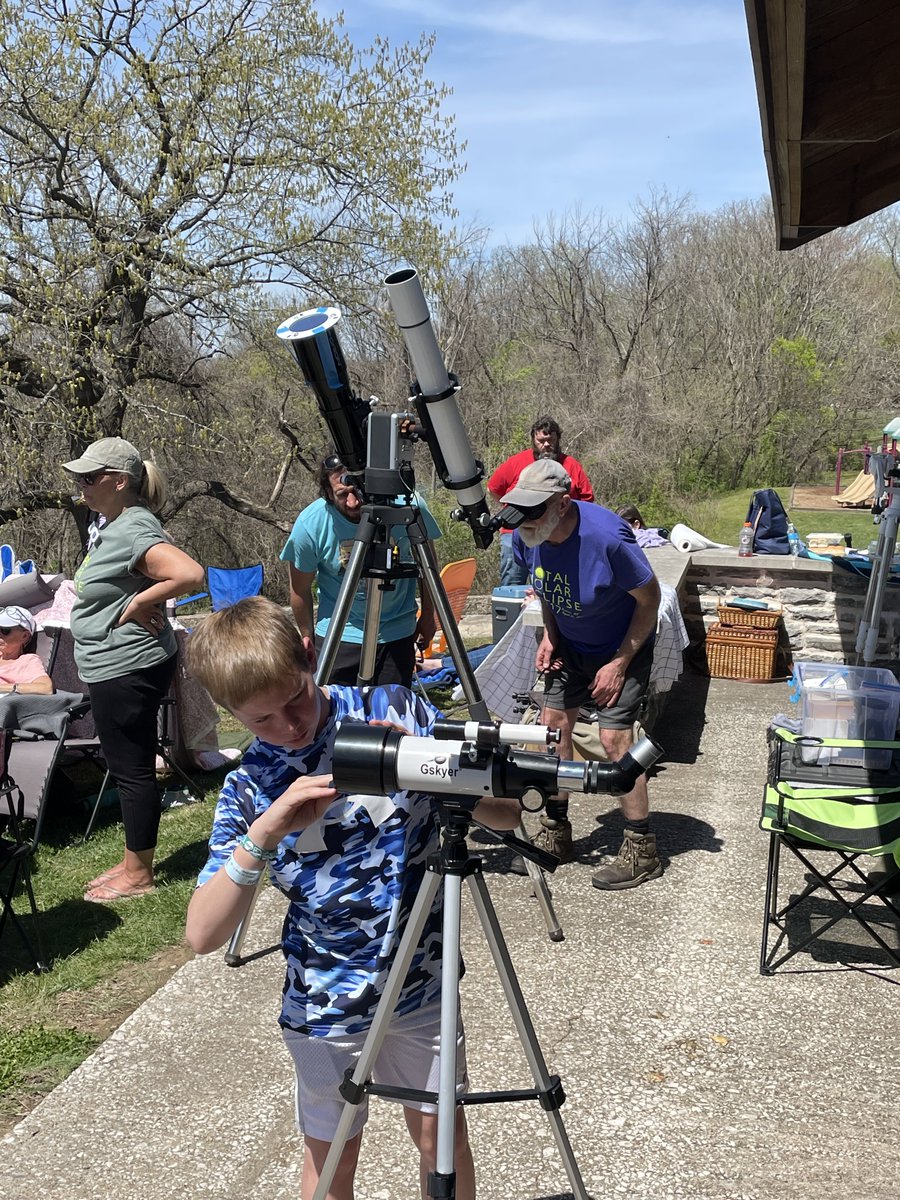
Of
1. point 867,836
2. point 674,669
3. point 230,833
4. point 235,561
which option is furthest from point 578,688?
point 235,561

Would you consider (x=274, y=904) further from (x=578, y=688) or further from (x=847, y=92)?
(x=847, y=92)

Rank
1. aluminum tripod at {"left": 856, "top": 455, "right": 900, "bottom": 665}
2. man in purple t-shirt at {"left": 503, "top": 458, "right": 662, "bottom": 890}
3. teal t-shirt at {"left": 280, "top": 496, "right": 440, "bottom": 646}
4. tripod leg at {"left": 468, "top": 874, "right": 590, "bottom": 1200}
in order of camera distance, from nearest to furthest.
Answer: tripod leg at {"left": 468, "top": 874, "right": 590, "bottom": 1200} → man in purple t-shirt at {"left": 503, "top": 458, "right": 662, "bottom": 890} → teal t-shirt at {"left": 280, "top": 496, "right": 440, "bottom": 646} → aluminum tripod at {"left": 856, "top": 455, "right": 900, "bottom": 665}

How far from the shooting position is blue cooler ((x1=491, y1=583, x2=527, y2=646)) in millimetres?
7070

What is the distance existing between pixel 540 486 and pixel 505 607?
3.61 m

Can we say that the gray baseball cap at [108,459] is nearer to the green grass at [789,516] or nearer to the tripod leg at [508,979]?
the tripod leg at [508,979]

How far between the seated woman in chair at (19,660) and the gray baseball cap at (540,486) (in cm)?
260

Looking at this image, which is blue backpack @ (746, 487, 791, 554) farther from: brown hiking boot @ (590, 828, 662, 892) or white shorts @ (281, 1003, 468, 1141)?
white shorts @ (281, 1003, 468, 1141)

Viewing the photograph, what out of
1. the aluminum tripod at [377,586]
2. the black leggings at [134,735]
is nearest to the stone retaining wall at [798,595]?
the aluminum tripod at [377,586]

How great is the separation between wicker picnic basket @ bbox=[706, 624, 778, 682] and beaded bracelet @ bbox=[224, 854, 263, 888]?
629 centimetres

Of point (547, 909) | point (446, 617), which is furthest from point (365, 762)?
point (547, 909)

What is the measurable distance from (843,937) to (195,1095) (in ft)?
7.42

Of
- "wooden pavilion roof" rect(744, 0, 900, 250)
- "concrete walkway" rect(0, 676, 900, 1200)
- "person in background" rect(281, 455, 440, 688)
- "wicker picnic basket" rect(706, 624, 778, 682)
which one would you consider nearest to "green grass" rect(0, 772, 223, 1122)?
"concrete walkway" rect(0, 676, 900, 1200)

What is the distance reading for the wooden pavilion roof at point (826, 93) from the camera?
6.77ft

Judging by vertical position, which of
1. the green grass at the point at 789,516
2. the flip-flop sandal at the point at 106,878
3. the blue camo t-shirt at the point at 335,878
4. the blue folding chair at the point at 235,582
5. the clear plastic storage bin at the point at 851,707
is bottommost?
the flip-flop sandal at the point at 106,878
